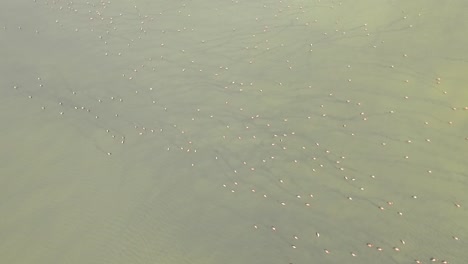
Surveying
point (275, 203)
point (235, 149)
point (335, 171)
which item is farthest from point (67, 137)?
point (335, 171)

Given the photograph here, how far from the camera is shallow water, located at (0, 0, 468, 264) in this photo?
8953 millimetres

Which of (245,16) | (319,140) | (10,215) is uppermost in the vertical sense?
(245,16)

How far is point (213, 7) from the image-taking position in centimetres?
1405

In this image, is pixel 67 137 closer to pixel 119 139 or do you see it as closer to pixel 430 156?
pixel 119 139

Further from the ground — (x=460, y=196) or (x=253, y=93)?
(x=253, y=93)

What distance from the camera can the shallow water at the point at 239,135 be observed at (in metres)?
8.95

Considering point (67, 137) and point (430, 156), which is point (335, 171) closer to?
point (430, 156)

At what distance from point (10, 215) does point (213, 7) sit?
8.21 m

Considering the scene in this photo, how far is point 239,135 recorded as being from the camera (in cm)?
1068

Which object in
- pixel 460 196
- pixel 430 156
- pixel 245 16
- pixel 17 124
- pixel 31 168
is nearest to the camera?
pixel 460 196

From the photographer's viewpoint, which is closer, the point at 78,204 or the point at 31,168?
the point at 78,204

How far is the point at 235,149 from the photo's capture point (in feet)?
34.2

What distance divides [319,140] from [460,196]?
3.06 meters

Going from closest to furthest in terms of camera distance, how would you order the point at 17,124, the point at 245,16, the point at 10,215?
the point at 10,215
the point at 17,124
the point at 245,16
